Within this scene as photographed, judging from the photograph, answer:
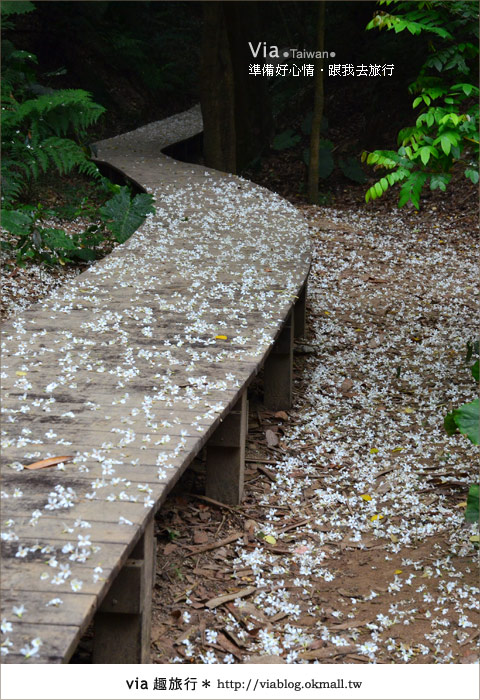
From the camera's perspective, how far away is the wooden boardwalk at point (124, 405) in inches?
81.9

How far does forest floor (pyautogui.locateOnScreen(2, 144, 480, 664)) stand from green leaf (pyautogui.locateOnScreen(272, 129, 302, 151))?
5537 mm

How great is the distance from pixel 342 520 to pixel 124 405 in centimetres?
132

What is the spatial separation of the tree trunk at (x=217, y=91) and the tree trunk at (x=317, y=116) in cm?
113

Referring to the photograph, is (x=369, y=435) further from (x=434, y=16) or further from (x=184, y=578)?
(x=434, y=16)

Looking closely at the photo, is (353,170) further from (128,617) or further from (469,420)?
(128,617)

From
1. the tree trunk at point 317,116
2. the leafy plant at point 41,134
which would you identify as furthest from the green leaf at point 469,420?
the tree trunk at point 317,116

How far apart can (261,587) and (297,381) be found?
8.44ft

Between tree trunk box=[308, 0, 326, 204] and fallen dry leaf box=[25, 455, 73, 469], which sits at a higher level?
tree trunk box=[308, 0, 326, 204]

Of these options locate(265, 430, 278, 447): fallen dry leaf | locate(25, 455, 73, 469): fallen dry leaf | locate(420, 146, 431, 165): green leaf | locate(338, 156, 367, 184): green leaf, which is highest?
locate(338, 156, 367, 184): green leaf

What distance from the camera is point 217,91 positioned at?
10.1 metres

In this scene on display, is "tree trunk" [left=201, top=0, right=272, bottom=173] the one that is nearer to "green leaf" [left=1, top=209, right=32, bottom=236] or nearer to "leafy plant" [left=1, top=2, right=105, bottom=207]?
"leafy plant" [left=1, top=2, right=105, bottom=207]

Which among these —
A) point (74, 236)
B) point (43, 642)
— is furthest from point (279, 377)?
point (43, 642)

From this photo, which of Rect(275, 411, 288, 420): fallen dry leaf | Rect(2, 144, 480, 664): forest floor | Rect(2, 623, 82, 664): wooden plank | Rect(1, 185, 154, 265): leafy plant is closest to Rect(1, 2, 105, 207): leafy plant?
Rect(1, 185, 154, 265): leafy plant

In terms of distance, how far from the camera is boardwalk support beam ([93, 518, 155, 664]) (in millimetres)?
2346
